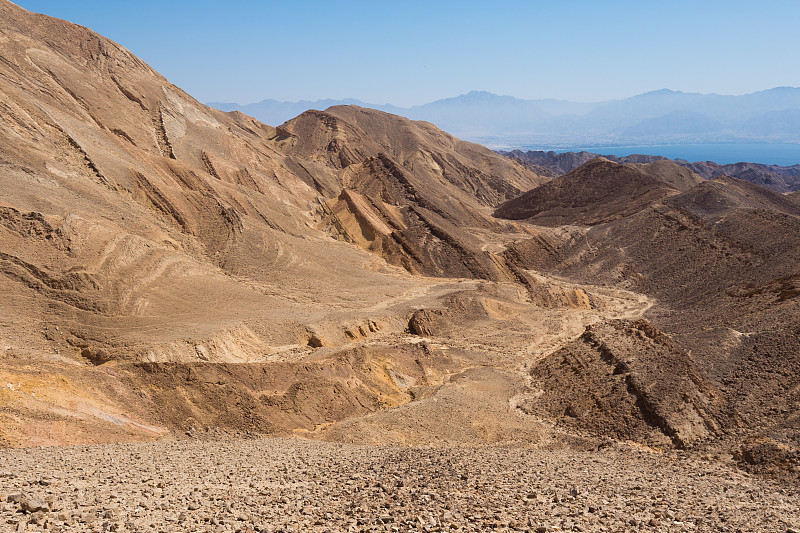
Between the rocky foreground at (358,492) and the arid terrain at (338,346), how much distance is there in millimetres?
98

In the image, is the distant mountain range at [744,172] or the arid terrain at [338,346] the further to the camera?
the distant mountain range at [744,172]

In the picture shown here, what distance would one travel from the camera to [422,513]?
11055mm

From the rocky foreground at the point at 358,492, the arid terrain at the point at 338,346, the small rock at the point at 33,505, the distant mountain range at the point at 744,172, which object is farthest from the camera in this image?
the distant mountain range at the point at 744,172

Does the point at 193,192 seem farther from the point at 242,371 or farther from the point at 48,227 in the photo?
the point at 242,371

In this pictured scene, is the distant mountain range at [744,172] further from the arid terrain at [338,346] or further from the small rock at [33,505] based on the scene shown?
the small rock at [33,505]

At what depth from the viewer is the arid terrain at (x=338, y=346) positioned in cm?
1268

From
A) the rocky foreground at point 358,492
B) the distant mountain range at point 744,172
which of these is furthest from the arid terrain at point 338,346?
the distant mountain range at point 744,172

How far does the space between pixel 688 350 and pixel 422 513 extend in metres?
23.7

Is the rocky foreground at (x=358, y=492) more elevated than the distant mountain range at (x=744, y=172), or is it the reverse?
the distant mountain range at (x=744, y=172)

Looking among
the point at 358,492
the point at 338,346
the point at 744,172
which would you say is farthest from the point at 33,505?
the point at 744,172

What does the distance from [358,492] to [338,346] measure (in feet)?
60.9

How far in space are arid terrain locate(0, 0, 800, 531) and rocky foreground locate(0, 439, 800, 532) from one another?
10 centimetres

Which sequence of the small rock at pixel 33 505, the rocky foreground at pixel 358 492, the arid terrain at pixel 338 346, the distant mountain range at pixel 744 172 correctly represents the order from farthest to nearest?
the distant mountain range at pixel 744 172, the arid terrain at pixel 338 346, the rocky foreground at pixel 358 492, the small rock at pixel 33 505

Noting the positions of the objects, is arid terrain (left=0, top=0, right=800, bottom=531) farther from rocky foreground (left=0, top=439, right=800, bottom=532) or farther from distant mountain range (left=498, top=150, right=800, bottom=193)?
distant mountain range (left=498, top=150, right=800, bottom=193)
